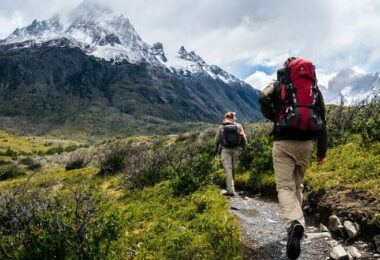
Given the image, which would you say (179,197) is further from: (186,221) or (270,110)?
(270,110)

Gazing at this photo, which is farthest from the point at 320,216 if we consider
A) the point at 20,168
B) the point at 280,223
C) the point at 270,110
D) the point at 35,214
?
the point at 20,168

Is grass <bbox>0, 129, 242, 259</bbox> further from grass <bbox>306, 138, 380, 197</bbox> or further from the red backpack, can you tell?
grass <bbox>306, 138, 380, 197</bbox>

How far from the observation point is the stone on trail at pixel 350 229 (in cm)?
832

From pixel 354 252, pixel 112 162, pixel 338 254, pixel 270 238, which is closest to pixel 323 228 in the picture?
pixel 270 238

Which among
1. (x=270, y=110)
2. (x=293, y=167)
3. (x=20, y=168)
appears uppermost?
(x=270, y=110)

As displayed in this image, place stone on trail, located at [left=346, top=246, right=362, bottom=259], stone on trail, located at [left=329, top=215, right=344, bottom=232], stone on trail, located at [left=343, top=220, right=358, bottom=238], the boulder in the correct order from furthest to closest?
1. the boulder
2. stone on trail, located at [left=329, top=215, right=344, bottom=232]
3. stone on trail, located at [left=343, top=220, right=358, bottom=238]
4. stone on trail, located at [left=346, top=246, right=362, bottom=259]

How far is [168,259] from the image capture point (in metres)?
7.48

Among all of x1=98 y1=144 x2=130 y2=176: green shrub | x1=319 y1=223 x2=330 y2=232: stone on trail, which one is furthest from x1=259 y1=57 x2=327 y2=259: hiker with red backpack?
x1=98 y1=144 x2=130 y2=176: green shrub

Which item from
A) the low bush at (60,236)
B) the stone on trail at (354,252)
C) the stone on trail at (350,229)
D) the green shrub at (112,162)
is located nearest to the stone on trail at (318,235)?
the stone on trail at (350,229)

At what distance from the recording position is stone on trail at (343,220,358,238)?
832 centimetres

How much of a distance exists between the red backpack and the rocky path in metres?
2.18

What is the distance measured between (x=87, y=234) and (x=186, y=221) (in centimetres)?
351

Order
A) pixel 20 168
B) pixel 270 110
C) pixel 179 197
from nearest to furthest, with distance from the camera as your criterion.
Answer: pixel 270 110 → pixel 179 197 → pixel 20 168

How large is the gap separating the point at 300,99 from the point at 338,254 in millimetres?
2575
